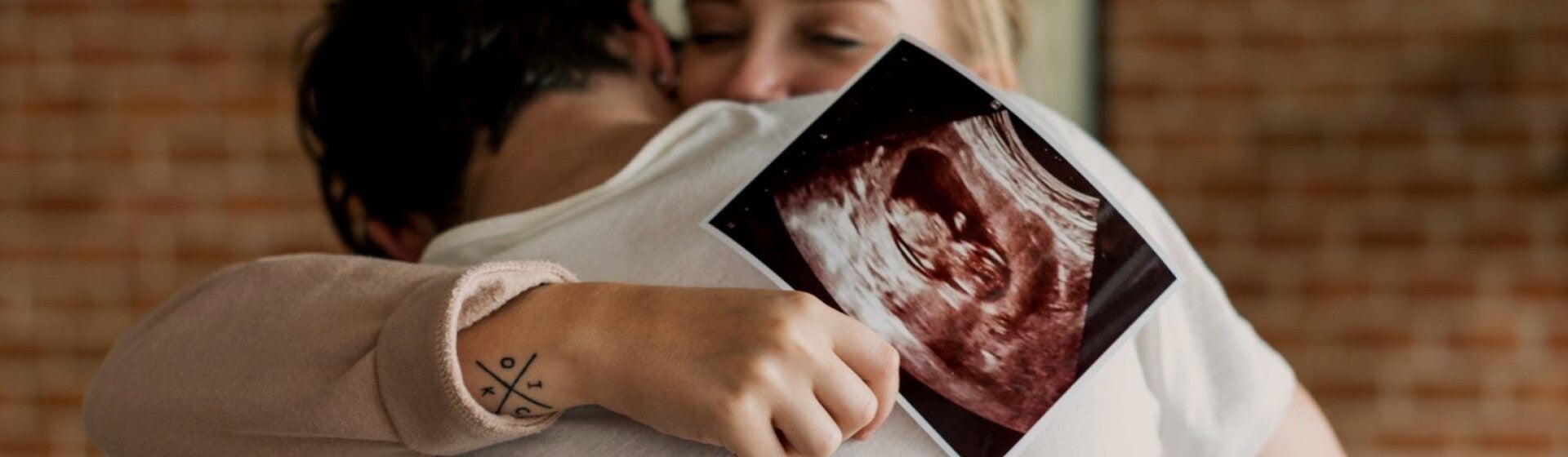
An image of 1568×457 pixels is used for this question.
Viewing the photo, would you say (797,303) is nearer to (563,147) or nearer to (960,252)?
(960,252)

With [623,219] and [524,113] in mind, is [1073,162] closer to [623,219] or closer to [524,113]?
[623,219]

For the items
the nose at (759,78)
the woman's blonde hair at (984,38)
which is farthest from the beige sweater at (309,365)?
the woman's blonde hair at (984,38)

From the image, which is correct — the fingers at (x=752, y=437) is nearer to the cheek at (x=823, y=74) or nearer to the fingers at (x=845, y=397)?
the fingers at (x=845, y=397)

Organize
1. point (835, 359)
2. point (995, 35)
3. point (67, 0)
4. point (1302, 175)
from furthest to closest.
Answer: point (67, 0), point (1302, 175), point (995, 35), point (835, 359)

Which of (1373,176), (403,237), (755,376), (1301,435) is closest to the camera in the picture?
(755,376)

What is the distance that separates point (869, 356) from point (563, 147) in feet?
1.30

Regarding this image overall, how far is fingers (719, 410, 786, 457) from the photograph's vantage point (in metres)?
0.55

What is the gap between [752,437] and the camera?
1.82 ft

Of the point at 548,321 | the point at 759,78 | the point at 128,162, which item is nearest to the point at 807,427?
the point at 548,321

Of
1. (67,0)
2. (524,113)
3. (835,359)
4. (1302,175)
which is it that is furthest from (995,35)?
(67,0)

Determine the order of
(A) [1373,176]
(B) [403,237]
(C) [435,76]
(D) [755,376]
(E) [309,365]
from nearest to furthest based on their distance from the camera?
(D) [755,376] → (E) [309,365] → (C) [435,76] → (B) [403,237] → (A) [1373,176]

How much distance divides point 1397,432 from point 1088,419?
1529mm

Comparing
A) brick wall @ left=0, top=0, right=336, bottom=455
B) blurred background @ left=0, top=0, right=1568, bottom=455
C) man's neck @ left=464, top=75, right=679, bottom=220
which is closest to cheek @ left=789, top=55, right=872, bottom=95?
man's neck @ left=464, top=75, right=679, bottom=220

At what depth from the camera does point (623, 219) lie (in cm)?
76
